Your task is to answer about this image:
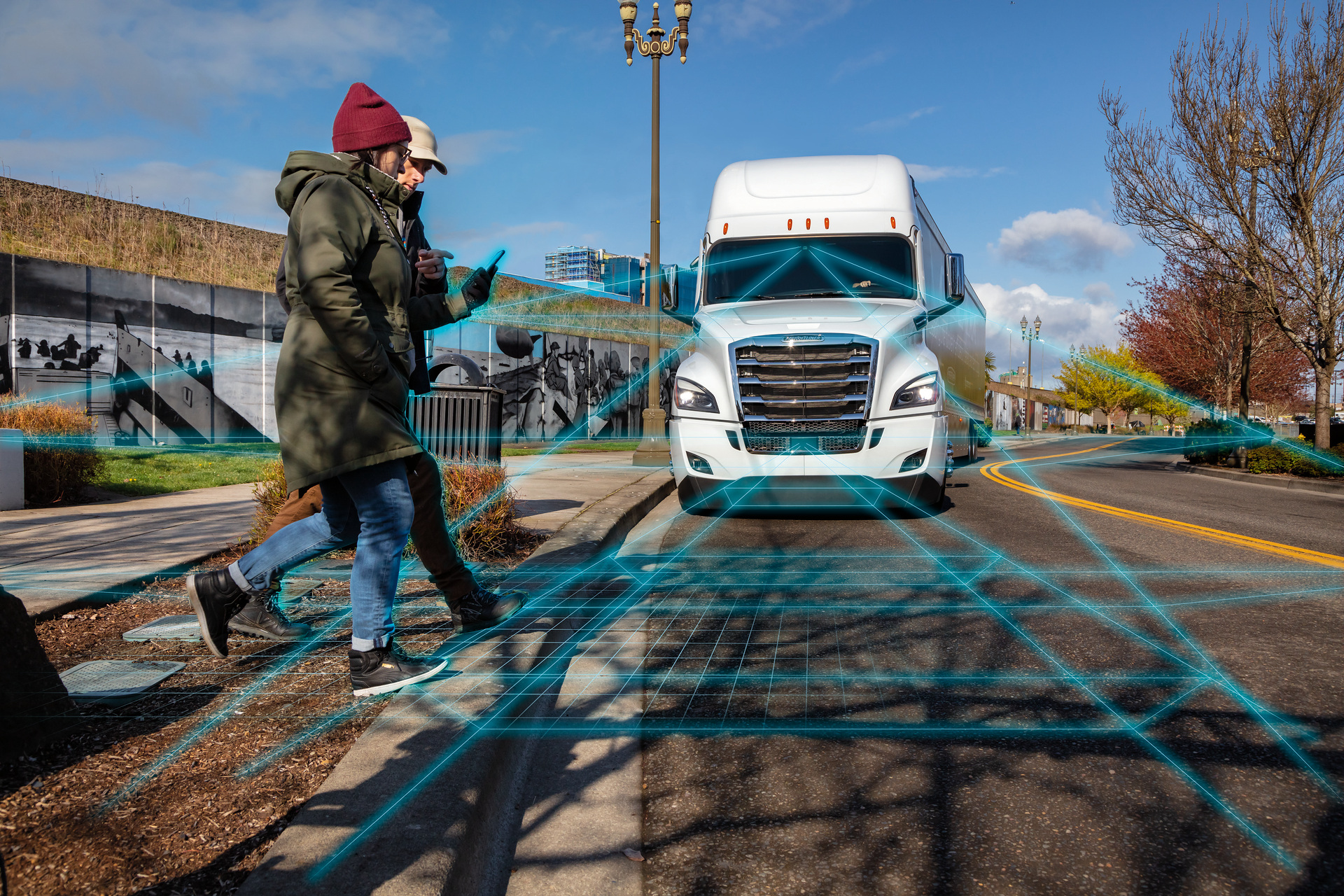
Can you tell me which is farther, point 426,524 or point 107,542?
point 107,542

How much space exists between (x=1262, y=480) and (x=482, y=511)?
1669cm

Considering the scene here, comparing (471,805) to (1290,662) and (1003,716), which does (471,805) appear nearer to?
(1003,716)

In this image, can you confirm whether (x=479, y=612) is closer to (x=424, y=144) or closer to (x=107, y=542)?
(x=424, y=144)

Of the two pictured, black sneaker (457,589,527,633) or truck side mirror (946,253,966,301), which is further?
truck side mirror (946,253,966,301)

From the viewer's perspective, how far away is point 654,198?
15.3 meters

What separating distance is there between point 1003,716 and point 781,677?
0.86 m

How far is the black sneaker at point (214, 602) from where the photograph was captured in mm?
3316

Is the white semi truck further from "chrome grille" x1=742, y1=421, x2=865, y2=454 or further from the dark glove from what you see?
the dark glove

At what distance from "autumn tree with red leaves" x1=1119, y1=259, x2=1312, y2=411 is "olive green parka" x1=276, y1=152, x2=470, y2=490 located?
65.5 feet

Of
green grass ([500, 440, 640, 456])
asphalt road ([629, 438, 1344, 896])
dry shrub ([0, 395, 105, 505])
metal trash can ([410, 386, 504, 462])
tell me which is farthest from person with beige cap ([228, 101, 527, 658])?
green grass ([500, 440, 640, 456])

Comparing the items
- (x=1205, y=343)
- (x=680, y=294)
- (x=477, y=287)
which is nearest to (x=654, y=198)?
(x=680, y=294)

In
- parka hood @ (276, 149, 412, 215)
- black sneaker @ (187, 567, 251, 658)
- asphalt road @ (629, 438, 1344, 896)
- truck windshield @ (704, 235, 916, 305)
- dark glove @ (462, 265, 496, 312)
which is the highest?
truck windshield @ (704, 235, 916, 305)

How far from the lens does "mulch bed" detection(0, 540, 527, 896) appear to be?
198 cm

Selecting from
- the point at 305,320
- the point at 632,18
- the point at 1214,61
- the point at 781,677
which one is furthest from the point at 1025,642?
the point at 1214,61
